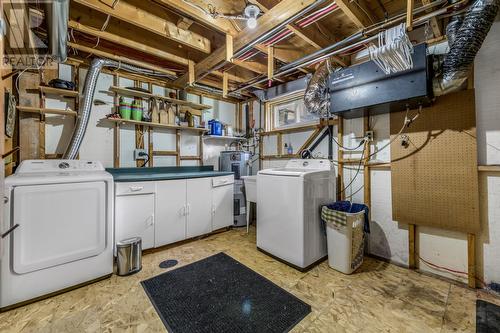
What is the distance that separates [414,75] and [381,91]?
0.26 meters

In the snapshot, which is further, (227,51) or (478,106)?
(227,51)

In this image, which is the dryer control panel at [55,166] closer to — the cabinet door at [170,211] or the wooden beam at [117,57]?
the cabinet door at [170,211]

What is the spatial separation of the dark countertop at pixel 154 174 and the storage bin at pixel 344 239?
67.8 inches

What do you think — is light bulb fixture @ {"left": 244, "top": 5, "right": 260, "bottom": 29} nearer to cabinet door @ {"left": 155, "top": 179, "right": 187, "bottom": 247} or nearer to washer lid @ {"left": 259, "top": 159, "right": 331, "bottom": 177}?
washer lid @ {"left": 259, "top": 159, "right": 331, "bottom": 177}

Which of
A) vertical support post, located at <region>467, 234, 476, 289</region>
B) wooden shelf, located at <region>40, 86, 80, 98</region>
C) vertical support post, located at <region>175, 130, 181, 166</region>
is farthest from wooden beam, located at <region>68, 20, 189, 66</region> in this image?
vertical support post, located at <region>467, 234, 476, 289</region>

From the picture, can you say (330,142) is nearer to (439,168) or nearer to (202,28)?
(439,168)

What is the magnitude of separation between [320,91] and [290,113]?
946 mm

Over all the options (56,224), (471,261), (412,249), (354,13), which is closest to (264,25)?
(354,13)

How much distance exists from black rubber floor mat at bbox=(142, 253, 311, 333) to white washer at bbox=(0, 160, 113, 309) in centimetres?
59

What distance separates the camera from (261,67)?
2.95 meters

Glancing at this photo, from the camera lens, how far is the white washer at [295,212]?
2.16 meters

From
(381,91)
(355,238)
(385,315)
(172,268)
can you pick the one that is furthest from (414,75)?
(172,268)

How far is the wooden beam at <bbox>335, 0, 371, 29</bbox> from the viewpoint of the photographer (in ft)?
5.50

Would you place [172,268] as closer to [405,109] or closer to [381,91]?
[381,91]
